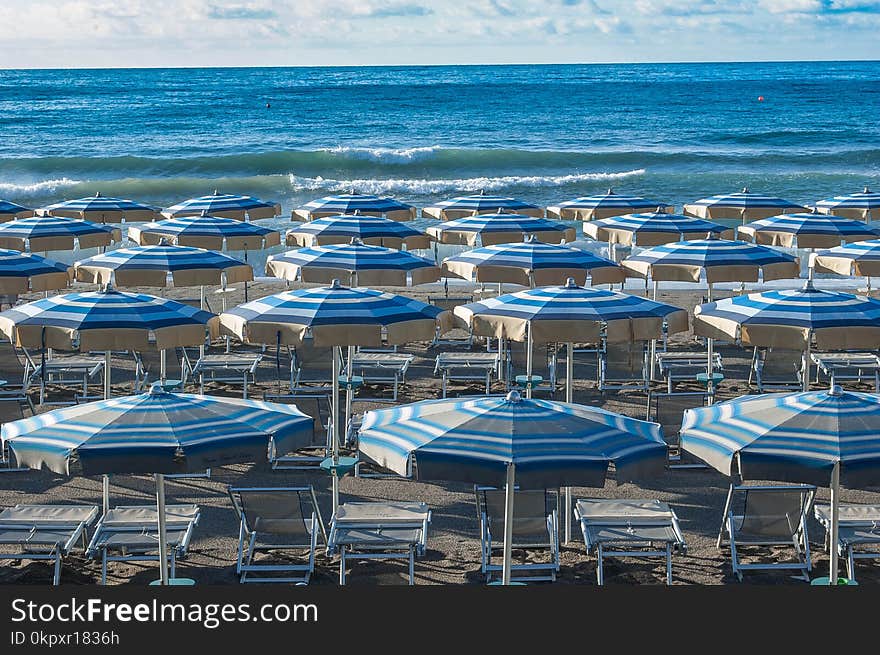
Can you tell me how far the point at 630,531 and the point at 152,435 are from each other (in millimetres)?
3057

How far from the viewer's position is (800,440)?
20.6 ft

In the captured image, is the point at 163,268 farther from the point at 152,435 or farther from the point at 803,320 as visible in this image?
the point at 803,320

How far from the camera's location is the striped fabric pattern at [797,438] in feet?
20.2

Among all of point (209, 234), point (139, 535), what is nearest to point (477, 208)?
point (209, 234)

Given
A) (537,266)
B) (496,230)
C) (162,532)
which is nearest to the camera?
(162,532)

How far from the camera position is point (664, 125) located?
63.1m

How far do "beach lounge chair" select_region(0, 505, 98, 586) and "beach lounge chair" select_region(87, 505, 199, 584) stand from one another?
14cm

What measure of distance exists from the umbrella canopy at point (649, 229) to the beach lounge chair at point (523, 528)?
739cm

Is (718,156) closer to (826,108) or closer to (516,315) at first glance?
(826,108)

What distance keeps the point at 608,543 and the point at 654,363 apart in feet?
20.0

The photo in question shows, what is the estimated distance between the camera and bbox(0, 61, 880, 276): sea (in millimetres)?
39031

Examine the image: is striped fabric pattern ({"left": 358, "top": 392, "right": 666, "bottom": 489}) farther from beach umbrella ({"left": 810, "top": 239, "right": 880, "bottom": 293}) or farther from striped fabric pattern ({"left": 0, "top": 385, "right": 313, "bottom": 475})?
beach umbrella ({"left": 810, "top": 239, "right": 880, "bottom": 293})

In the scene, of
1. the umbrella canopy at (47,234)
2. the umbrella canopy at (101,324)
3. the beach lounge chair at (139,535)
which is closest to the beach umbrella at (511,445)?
the beach lounge chair at (139,535)

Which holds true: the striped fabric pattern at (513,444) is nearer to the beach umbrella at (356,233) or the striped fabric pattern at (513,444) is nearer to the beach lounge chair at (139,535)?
the beach lounge chair at (139,535)
